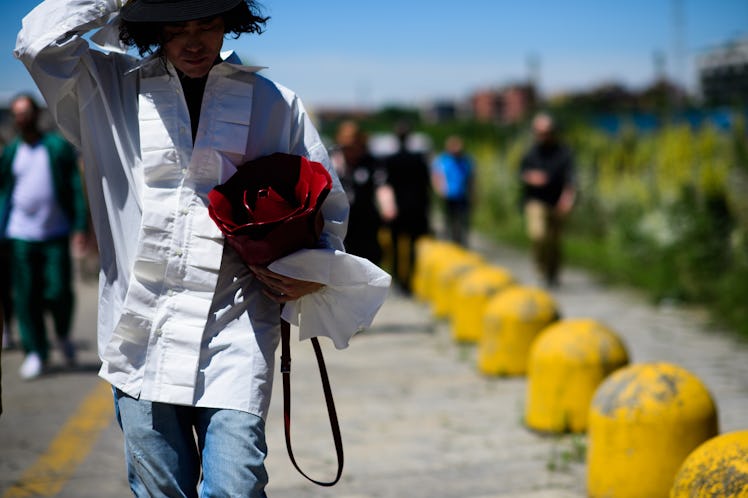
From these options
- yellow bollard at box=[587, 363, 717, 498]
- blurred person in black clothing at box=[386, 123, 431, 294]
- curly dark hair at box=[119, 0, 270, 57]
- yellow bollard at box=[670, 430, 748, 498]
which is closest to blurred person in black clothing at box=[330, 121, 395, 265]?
blurred person in black clothing at box=[386, 123, 431, 294]

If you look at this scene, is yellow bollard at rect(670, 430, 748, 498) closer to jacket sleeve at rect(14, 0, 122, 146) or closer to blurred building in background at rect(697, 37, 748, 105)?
jacket sleeve at rect(14, 0, 122, 146)

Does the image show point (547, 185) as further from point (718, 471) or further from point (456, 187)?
point (718, 471)

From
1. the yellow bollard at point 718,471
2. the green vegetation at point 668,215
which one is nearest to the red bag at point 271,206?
the yellow bollard at point 718,471

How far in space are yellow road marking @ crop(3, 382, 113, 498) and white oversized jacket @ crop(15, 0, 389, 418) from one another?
8.99 feet

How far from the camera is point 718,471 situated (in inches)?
153

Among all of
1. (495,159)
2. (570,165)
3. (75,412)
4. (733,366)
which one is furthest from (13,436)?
(495,159)

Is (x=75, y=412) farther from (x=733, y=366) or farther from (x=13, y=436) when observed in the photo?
(x=733, y=366)

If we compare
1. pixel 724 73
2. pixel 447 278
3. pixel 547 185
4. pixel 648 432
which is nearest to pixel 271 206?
pixel 648 432

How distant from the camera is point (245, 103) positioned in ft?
10.6

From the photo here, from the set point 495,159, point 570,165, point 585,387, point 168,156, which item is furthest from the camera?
point 495,159

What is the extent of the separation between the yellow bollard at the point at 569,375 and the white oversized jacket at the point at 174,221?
140 inches

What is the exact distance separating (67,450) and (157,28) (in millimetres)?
4006

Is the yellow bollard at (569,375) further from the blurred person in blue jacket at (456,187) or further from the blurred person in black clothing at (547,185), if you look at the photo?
the blurred person in blue jacket at (456,187)

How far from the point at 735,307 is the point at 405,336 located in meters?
3.40
